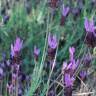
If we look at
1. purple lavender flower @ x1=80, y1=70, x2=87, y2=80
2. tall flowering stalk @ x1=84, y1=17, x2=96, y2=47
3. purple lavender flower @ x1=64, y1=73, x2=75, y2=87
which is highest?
tall flowering stalk @ x1=84, y1=17, x2=96, y2=47

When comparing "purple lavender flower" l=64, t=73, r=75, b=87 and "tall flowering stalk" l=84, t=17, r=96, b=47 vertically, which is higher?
"tall flowering stalk" l=84, t=17, r=96, b=47

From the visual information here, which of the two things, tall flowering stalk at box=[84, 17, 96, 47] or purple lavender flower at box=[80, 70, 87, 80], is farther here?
purple lavender flower at box=[80, 70, 87, 80]

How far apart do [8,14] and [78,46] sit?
2.08 ft

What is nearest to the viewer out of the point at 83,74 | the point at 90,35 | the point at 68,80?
the point at 68,80

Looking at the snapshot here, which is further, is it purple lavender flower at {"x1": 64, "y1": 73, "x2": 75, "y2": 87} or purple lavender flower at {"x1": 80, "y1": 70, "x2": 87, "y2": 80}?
purple lavender flower at {"x1": 80, "y1": 70, "x2": 87, "y2": 80}

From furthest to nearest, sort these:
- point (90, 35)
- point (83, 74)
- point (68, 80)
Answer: point (83, 74) < point (90, 35) < point (68, 80)

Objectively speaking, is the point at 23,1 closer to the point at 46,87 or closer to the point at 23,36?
the point at 23,36

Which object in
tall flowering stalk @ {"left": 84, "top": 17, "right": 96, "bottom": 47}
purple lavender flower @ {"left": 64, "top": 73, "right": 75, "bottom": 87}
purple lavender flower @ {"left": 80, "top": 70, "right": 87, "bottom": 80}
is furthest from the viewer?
purple lavender flower @ {"left": 80, "top": 70, "right": 87, "bottom": 80}

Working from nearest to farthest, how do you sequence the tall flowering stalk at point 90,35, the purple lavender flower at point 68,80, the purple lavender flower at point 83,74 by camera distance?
1. the purple lavender flower at point 68,80
2. the tall flowering stalk at point 90,35
3. the purple lavender flower at point 83,74

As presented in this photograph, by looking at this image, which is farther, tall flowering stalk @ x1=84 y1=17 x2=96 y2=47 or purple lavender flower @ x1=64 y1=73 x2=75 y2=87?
tall flowering stalk @ x1=84 y1=17 x2=96 y2=47

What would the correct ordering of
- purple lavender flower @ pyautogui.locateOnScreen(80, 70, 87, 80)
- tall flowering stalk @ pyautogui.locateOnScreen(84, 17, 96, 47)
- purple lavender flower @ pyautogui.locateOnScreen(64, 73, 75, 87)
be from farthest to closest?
purple lavender flower @ pyautogui.locateOnScreen(80, 70, 87, 80), tall flowering stalk @ pyautogui.locateOnScreen(84, 17, 96, 47), purple lavender flower @ pyautogui.locateOnScreen(64, 73, 75, 87)

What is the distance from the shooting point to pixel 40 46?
2.14 meters

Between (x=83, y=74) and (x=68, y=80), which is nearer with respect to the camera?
(x=68, y=80)

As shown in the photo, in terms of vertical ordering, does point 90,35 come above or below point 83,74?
above
